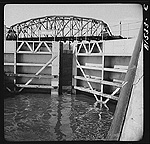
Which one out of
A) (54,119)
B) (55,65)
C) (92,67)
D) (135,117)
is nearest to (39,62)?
(55,65)

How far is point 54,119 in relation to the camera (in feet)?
12.7

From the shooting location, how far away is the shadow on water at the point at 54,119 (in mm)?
3107

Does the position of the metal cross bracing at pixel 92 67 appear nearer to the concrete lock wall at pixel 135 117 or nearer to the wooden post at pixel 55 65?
the wooden post at pixel 55 65

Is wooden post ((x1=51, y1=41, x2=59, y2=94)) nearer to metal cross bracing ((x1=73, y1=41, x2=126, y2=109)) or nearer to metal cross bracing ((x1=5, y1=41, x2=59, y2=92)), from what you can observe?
metal cross bracing ((x1=5, y1=41, x2=59, y2=92))

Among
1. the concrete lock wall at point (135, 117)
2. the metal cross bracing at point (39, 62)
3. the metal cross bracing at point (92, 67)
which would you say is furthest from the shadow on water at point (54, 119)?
the concrete lock wall at point (135, 117)

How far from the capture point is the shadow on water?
311 centimetres

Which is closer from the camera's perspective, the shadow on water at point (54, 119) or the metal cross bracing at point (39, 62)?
the shadow on water at point (54, 119)

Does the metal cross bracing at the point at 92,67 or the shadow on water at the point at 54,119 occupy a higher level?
the metal cross bracing at the point at 92,67

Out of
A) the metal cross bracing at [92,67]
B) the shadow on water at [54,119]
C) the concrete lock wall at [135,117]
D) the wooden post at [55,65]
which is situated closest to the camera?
the concrete lock wall at [135,117]

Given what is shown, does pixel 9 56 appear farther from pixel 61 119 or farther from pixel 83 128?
pixel 83 128

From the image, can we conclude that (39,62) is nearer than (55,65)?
No

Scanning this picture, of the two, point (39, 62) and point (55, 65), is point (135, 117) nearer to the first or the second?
point (55, 65)

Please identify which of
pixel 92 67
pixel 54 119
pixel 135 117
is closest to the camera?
pixel 135 117

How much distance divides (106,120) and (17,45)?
12.8 ft
